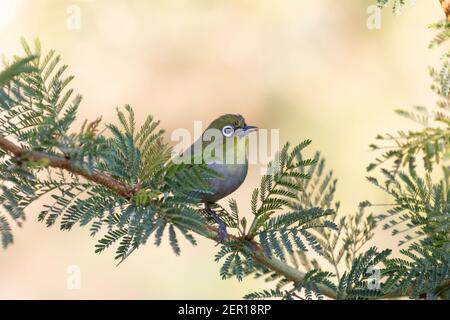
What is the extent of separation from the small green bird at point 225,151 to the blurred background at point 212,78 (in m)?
2.24

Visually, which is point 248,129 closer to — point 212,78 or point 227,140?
point 227,140

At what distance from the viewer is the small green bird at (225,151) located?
3125 mm

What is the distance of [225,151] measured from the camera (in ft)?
11.6

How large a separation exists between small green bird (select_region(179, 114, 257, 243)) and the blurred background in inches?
88.0

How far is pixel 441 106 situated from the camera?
5.26 ft

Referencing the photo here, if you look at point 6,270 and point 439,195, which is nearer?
point 439,195

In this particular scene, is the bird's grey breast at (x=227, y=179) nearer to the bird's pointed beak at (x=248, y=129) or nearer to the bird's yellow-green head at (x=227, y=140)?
the bird's yellow-green head at (x=227, y=140)

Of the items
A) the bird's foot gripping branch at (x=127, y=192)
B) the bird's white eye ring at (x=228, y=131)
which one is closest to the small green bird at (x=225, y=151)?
the bird's white eye ring at (x=228, y=131)

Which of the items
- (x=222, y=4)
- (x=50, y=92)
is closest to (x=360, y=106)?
(x=222, y=4)

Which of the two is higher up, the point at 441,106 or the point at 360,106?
the point at 360,106

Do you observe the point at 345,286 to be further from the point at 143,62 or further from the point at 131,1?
the point at 131,1

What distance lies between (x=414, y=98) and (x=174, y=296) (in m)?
2.90

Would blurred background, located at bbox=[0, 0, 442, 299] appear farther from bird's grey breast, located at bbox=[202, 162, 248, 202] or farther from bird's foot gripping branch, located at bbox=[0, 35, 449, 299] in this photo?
bird's foot gripping branch, located at bbox=[0, 35, 449, 299]

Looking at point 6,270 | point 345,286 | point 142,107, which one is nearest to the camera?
point 345,286
